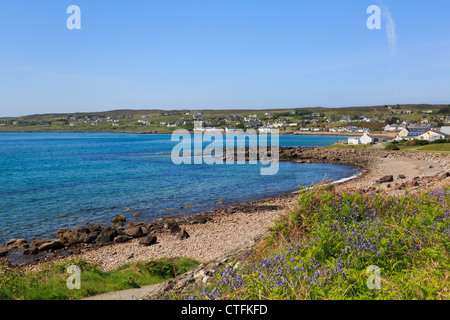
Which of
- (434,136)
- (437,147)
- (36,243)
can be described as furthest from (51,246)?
(434,136)

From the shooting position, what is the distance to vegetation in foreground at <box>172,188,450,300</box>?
4.75 m

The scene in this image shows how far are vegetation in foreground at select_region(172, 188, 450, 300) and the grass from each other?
317 centimetres

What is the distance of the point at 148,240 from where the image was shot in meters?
17.7

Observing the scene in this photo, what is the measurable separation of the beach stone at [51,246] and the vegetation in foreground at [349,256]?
1400cm

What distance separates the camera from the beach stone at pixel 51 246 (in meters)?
17.4

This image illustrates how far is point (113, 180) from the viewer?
137 ft

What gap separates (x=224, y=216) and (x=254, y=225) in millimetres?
3781

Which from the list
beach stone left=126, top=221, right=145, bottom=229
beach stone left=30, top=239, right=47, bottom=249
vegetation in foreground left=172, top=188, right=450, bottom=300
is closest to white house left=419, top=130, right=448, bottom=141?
beach stone left=126, top=221, right=145, bottom=229

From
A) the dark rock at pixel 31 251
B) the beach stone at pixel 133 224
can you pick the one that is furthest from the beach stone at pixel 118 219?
the dark rock at pixel 31 251

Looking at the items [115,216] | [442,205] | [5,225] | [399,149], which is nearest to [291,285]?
[442,205]

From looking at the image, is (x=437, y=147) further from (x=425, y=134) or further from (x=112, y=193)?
(x=112, y=193)

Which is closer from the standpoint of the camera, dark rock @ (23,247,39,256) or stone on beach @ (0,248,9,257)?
stone on beach @ (0,248,9,257)

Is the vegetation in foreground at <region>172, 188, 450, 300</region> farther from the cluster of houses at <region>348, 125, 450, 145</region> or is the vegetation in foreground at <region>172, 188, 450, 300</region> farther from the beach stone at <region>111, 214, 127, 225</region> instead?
the cluster of houses at <region>348, 125, 450, 145</region>
